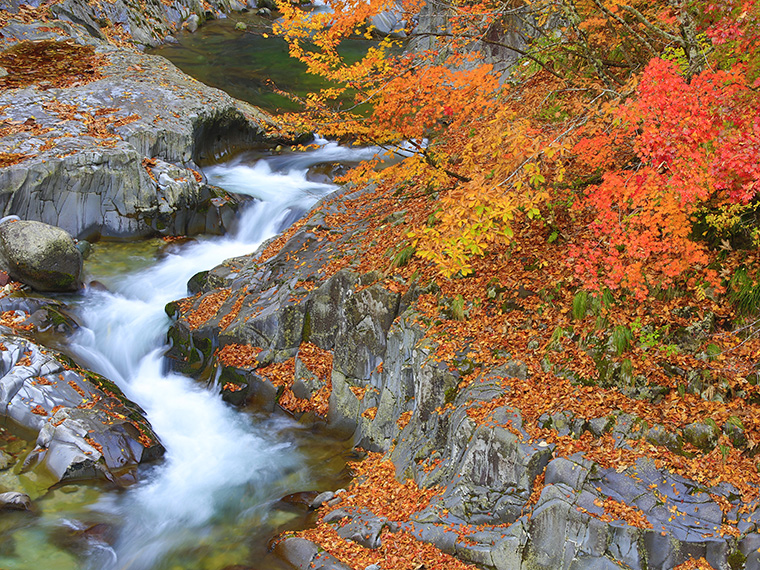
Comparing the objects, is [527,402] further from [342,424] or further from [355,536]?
[342,424]

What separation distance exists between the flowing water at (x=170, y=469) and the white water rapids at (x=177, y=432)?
21mm

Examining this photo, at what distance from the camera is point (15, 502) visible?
7.61 m

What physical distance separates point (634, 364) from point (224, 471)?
277 inches

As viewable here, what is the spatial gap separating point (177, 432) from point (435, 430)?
5.52 meters

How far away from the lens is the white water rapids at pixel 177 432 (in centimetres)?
798

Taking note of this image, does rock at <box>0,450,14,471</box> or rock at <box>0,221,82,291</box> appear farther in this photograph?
rock at <box>0,221,82,291</box>

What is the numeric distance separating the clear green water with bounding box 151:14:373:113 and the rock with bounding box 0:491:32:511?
17965mm

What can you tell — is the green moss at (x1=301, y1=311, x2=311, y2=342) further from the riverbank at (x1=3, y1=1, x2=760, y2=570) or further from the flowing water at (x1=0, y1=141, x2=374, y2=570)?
the flowing water at (x1=0, y1=141, x2=374, y2=570)

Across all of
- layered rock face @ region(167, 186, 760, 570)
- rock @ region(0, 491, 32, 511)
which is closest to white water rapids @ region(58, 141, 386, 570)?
layered rock face @ region(167, 186, 760, 570)

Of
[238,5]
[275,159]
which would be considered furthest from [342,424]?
[238,5]

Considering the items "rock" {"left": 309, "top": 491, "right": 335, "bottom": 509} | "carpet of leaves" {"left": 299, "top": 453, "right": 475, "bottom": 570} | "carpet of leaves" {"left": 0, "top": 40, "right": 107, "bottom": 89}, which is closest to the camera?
"carpet of leaves" {"left": 299, "top": 453, "right": 475, "bottom": 570}

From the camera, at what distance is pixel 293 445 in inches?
394

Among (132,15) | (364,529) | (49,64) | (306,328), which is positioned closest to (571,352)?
(364,529)

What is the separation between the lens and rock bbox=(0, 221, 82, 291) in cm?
1226
